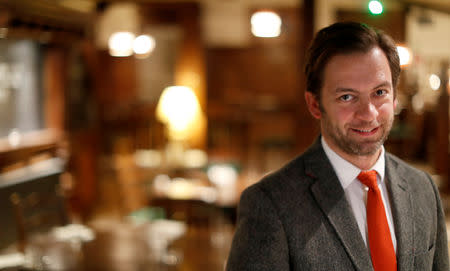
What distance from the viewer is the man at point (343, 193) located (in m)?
1.22

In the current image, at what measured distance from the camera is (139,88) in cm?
1079

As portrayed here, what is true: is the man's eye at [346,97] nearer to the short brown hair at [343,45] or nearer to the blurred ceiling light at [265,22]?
the short brown hair at [343,45]

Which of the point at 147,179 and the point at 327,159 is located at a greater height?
the point at 327,159

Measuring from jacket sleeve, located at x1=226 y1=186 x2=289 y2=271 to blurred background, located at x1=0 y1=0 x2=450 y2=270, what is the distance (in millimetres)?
738

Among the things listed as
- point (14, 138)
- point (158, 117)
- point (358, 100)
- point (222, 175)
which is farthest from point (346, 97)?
point (158, 117)

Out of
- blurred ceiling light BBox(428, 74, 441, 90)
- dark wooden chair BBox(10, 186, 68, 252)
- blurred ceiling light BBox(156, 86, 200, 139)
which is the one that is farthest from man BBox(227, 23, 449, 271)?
blurred ceiling light BBox(428, 74, 441, 90)

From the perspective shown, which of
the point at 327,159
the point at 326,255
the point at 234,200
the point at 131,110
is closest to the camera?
the point at 326,255

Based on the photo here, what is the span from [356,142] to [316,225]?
0.23 metres

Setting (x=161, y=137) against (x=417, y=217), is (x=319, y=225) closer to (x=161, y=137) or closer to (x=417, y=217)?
(x=417, y=217)

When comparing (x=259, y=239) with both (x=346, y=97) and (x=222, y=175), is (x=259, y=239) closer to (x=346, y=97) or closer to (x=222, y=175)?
(x=346, y=97)

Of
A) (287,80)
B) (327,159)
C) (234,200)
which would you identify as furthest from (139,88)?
(327,159)

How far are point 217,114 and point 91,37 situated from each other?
9.81 ft

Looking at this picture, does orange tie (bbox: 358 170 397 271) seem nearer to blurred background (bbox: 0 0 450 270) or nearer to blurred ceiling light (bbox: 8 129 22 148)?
blurred background (bbox: 0 0 450 270)

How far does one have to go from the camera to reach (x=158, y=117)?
8.94 m
